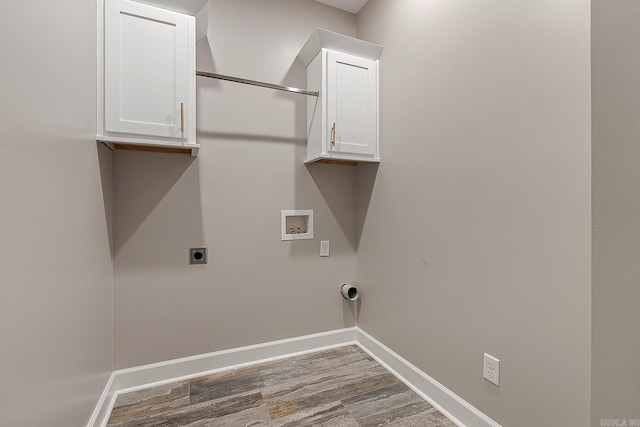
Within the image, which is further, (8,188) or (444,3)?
(444,3)

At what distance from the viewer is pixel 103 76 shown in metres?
1.49

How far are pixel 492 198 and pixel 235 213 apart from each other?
1590mm

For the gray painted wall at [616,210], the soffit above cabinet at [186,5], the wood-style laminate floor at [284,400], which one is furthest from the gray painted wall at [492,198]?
the soffit above cabinet at [186,5]

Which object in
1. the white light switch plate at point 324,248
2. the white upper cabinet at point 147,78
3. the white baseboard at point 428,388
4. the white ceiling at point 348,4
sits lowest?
the white baseboard at point 428,388

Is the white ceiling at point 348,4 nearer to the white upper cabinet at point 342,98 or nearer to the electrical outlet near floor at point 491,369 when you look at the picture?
the white upper cabinet at point 342,98

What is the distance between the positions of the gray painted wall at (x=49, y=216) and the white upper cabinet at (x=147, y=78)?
0.08 metres

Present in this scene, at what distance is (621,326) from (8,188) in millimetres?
1446

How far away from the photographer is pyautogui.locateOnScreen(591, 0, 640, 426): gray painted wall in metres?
0.52

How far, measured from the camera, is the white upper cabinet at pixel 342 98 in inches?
78.1

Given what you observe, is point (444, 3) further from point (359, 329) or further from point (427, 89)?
point (359, 329)

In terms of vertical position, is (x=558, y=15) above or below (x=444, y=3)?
below

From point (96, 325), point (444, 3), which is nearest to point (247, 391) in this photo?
point (96, 325)

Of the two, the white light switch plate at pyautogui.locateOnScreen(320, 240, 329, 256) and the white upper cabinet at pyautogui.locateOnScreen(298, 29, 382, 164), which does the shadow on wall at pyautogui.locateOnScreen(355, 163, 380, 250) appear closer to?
the white upper cabinet at pyautogui.locateOnScreen(298, 29, 382, 164)

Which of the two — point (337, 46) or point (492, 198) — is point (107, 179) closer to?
point (337, 46)
